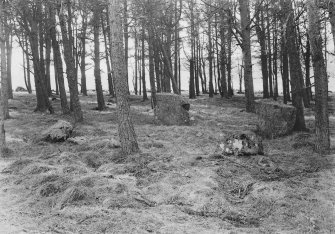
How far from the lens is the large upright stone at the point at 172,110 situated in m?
15.0

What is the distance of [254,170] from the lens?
26.4 ft

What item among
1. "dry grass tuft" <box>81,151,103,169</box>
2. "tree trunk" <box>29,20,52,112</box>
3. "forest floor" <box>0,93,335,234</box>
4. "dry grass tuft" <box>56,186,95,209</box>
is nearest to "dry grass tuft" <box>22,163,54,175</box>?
"forest floor" <box>0,93,335,234</box>

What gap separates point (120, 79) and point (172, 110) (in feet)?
20.3

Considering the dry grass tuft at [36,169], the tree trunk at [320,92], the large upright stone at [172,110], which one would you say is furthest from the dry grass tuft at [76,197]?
the large upright stone at [172,110]

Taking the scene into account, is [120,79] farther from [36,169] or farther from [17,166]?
[17,166]

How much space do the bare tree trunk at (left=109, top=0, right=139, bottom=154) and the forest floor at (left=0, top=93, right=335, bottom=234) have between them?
529 millimetres

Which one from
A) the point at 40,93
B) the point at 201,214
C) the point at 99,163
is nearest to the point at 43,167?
the point at 99,163

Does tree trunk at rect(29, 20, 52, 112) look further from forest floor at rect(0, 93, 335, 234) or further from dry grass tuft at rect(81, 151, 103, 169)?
dry grass tuft at rect(81, 151, 103, 169)

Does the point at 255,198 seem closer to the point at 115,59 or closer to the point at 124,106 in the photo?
the point at 124,106

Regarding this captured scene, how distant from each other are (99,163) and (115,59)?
2.97m

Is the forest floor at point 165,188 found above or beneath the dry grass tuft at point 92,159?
beneath

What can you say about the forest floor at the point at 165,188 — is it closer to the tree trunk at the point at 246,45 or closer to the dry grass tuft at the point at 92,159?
the dry grass tuft at the point at 92,159

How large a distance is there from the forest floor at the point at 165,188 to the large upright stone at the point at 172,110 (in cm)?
332

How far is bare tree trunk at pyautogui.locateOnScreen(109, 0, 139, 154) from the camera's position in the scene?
358 inches
